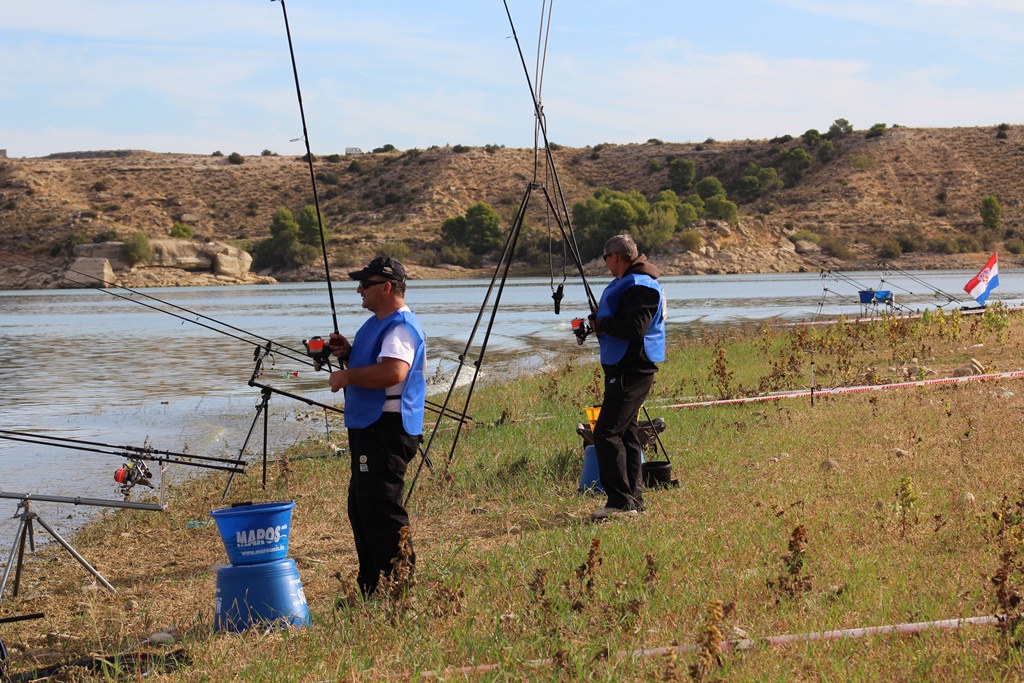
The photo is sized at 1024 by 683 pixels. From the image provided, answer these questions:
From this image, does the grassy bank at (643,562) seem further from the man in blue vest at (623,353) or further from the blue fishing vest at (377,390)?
the blue fishing vest at (377,390)

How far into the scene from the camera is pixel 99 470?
11648 millimetres

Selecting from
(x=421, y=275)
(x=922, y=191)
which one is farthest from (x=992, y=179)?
(x=421, y=275)

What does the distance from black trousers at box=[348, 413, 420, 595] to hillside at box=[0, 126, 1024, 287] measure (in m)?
72.6

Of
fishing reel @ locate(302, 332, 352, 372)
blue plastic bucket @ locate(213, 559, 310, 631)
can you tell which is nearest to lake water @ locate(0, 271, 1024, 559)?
fishing reel @ locate(302, 332, 352, 372)

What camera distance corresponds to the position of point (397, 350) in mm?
5191

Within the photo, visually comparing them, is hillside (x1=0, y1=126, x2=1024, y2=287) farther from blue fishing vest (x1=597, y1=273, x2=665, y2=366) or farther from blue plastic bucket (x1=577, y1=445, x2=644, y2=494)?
blue fishing vest (x1=597, y1=273, x2=665, y2=366)

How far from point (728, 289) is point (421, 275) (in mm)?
32968

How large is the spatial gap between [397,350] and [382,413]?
0.31 metres

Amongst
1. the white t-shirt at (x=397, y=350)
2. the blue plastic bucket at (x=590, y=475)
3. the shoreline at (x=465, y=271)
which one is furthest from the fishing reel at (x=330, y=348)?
the shoreline at (x=465, y=271)

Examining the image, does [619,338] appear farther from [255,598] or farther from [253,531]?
[255,598]

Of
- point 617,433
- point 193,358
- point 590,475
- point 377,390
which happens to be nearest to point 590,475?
point 590,475

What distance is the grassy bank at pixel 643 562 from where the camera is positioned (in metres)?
4.43

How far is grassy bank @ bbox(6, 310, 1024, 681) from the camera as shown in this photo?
443 centimetres

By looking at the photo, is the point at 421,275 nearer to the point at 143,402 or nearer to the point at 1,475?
the point at 143,402
